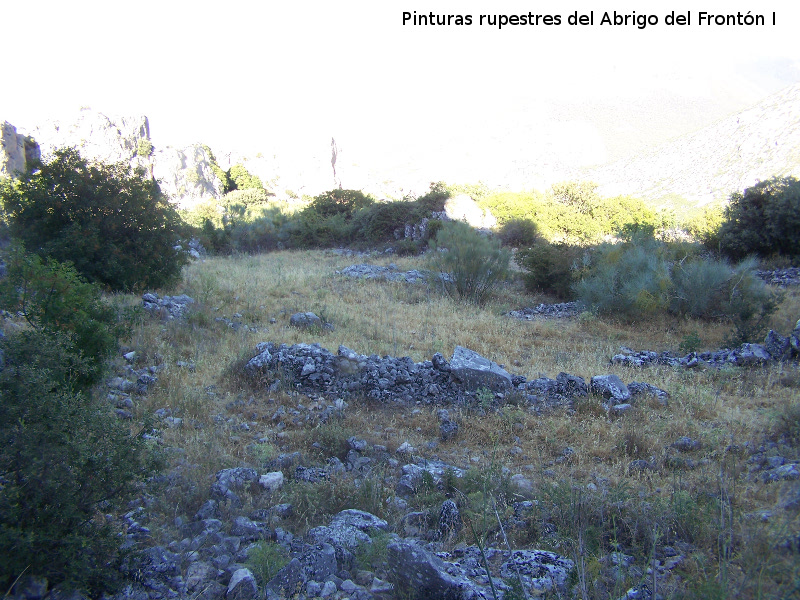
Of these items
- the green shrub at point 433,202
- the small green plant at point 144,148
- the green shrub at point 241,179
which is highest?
the small green plant at point 144,148

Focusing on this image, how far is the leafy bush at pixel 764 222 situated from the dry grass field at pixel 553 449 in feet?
30.0

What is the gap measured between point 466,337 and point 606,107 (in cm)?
9184

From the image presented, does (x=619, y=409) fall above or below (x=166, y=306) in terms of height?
below

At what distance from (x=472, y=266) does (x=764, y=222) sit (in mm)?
11292

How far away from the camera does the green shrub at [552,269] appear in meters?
14.9

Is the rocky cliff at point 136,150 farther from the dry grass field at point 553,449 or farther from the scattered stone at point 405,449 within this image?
the scattered stone at point 405,449

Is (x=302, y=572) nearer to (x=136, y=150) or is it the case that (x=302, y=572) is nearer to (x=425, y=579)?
(x=425, y=579)

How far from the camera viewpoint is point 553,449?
4.94 m

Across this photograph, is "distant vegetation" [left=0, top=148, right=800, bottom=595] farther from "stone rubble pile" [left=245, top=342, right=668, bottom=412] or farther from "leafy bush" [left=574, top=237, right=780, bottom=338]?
"stone rubble pile" [left=245, top=342, right=668, bottom=412]

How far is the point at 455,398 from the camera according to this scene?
6301 millimetres

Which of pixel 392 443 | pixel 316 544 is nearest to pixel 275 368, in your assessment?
pixel 392 443

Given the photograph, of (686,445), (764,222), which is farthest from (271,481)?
(764,222)

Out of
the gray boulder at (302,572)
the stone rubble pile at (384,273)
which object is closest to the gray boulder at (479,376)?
the gray boulder at (302,572)

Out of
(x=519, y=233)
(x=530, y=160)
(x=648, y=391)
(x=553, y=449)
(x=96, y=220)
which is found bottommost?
(x=553, y=449)
